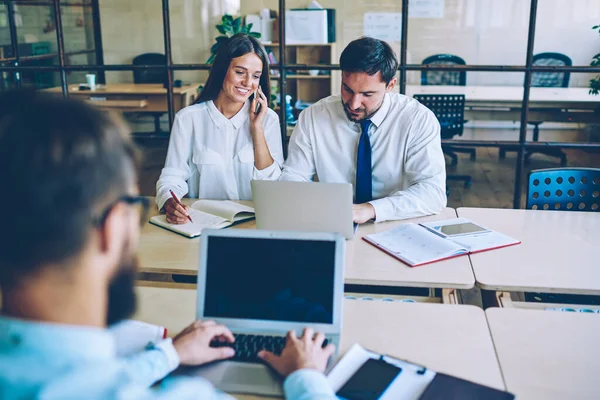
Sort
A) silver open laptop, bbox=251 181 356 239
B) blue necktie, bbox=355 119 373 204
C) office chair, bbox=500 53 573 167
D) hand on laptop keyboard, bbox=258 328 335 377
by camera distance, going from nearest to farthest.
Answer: hand on laptop keyboard, bbox=258 328 335 377 → silver open laptop, bbox=251 181 356 239 → blue necktie, bbox=355 119 373 204 → office chair, bbox=500 53 573 167

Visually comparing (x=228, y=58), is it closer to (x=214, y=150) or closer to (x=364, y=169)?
(x=214, y=150)

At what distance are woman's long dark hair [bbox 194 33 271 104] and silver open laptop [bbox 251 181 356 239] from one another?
2.92 ft

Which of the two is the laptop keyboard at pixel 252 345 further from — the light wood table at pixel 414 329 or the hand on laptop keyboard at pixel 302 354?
the light wood table at pixel 414 329

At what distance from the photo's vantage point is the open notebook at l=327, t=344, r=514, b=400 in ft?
3.77

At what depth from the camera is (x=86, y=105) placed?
780mm

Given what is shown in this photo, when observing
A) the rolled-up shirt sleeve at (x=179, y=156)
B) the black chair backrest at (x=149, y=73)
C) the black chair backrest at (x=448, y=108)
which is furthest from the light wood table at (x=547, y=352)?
the black chair backrest at (x=149, y=73)

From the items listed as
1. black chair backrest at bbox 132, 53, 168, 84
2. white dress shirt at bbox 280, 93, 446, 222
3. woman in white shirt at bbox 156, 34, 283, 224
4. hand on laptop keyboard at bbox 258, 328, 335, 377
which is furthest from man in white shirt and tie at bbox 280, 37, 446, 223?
black chair backrest at bbox 132, 53, 168, 84

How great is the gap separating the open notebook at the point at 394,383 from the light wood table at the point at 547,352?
10 cm

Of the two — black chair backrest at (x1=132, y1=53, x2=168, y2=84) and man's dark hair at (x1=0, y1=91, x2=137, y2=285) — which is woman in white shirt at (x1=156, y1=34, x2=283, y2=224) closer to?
man's dark hair at (x1=0, y1=91, x2=137, y2=285)

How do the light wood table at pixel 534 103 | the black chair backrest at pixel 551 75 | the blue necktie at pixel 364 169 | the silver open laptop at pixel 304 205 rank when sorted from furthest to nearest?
the black chair backrest at pixel 551 75 < the light wood table at pixel 534 103 < the blue necktie at pixel 364 169 < the silver open laptop at pixel 304 205

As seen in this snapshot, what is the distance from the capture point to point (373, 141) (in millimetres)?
2486

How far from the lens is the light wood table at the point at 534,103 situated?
5.47 m

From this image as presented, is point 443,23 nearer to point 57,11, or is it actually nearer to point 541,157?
point 541,157

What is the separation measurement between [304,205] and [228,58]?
3.32 ft
